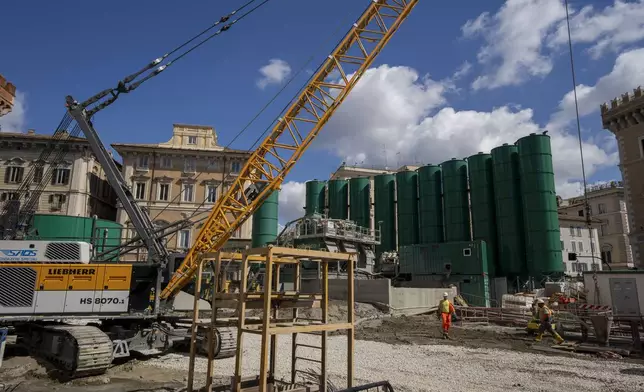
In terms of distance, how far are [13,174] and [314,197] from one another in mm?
32980

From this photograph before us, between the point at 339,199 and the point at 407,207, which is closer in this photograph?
the point at 407,207

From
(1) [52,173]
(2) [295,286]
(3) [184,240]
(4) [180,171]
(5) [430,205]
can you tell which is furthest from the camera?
(4) [180,171]

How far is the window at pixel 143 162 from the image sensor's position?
46.8 meters

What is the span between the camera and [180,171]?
4741 cm

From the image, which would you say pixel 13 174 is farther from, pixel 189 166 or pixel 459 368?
pixel 459 368

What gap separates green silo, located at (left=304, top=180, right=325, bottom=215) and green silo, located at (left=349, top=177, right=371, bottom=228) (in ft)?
15.9

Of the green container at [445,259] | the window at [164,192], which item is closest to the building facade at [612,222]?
the green container at [445,259]

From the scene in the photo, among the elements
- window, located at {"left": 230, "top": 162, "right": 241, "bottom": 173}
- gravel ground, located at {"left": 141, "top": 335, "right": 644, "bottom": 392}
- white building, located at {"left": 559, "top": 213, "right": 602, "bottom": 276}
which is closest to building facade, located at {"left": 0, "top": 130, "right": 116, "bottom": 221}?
window, located at {"left": 230, "top": 162, "right": 241, "bottom": 173}

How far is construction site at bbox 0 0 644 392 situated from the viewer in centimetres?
1017

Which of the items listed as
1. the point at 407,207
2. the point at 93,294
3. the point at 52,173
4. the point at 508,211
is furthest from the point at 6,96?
the point at 407,207

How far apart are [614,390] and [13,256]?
16078 mm

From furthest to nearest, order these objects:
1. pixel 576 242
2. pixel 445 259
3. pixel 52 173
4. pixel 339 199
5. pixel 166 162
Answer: pixel 576 242
pixel 339 199
pixel 166 162
pixel 52 173
pixel 445 259

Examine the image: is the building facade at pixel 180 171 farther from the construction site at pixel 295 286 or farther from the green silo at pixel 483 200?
the green silo at pixel 483 200

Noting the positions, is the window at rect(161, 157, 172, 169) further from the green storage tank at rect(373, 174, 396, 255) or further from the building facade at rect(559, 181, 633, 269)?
the building facade at rect(559, 181, 633, 269)
